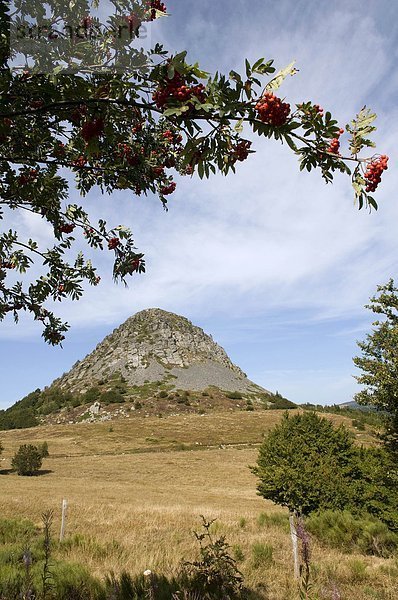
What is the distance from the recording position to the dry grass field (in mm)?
7922

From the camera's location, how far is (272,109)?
2115 mm

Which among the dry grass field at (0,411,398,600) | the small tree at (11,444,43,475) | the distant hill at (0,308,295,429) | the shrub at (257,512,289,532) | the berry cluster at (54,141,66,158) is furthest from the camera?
the distant hill at (0,308,295,429)

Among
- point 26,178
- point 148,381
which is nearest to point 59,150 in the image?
point 26,178

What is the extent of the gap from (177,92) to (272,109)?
0.57m

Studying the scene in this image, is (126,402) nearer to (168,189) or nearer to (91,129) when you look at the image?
(168,189)

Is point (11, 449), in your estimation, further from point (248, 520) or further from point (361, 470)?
point (361, 470)

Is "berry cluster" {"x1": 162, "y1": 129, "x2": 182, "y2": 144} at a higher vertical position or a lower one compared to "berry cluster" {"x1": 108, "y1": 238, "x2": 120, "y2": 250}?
higher

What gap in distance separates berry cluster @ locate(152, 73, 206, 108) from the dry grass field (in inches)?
132

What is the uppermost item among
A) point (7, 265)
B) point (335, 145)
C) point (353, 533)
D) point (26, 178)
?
point (26, 178)

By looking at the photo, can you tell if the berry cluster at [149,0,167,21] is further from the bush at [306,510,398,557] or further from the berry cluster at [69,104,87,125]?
the bush at [306,510,398,557]

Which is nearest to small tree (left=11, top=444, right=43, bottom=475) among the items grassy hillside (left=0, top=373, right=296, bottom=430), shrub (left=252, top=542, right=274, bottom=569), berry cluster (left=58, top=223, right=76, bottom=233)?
shrub (left=252, top=542, right=274, bottom=569)

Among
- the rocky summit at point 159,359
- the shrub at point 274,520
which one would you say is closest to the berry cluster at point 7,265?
the shrub at point 274,520

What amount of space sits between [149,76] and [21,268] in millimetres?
4168

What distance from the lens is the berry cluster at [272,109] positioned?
82.9 inches
